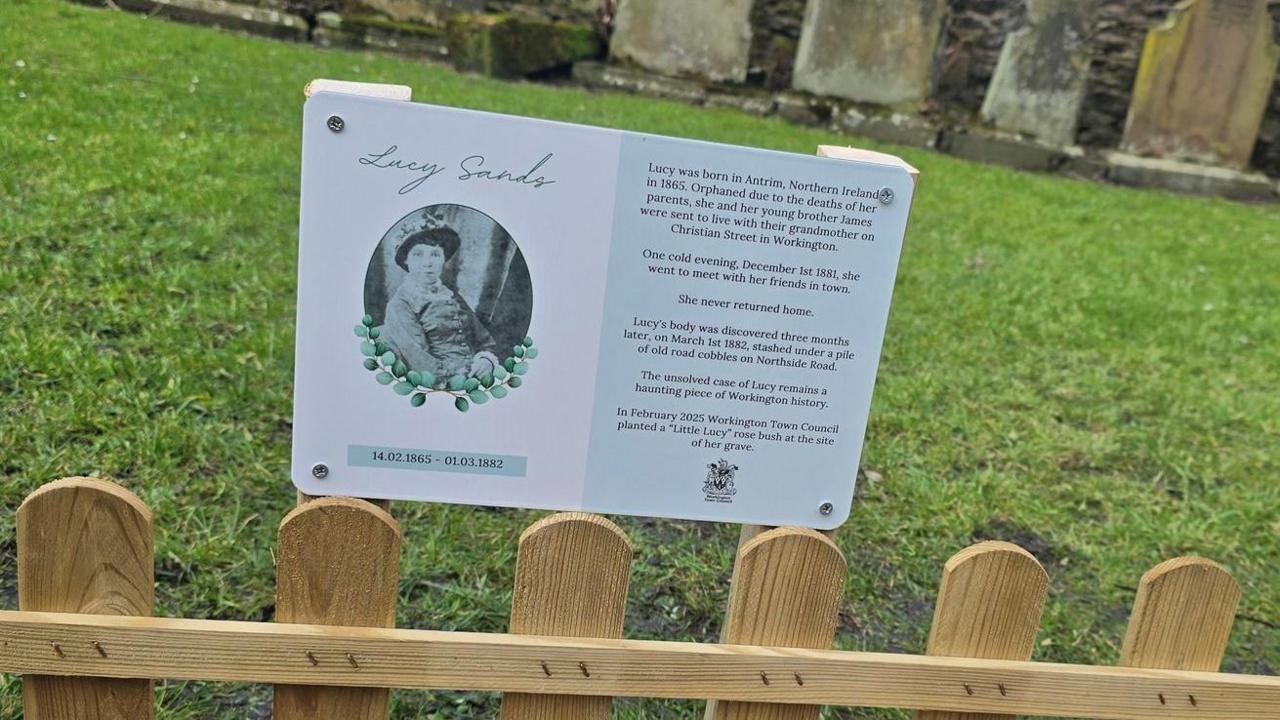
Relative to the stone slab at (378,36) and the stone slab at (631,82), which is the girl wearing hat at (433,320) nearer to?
the stone slab at (378,36)

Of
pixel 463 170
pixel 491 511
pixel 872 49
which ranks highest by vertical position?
pixel 872 49

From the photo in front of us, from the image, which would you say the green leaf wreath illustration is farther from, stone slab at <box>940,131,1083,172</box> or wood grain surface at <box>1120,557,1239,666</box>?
stone slab at <box>940,131,1083,172</box>

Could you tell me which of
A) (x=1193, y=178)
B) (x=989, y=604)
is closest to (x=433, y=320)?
(x=989, y=604)

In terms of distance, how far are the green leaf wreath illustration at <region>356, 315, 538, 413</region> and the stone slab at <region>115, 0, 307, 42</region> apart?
841 centimetres

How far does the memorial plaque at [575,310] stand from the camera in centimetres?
120

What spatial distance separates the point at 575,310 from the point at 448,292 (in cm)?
16

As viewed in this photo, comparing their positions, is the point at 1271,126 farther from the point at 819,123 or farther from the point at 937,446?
the point at 937,446

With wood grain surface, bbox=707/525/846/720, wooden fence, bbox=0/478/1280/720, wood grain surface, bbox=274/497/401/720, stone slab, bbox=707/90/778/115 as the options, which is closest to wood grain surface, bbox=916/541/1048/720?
wooden fence, bbox=0/478/1280/720

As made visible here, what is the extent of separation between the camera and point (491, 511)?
2477 millimetres

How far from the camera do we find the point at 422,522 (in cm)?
238

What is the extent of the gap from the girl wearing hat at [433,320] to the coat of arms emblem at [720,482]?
1.14ft

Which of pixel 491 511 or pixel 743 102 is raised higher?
pixel 743 102

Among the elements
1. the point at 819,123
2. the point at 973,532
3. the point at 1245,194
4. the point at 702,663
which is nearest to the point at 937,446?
the point at 973,532

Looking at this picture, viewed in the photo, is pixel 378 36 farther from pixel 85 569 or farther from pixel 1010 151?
pixel 85 569
